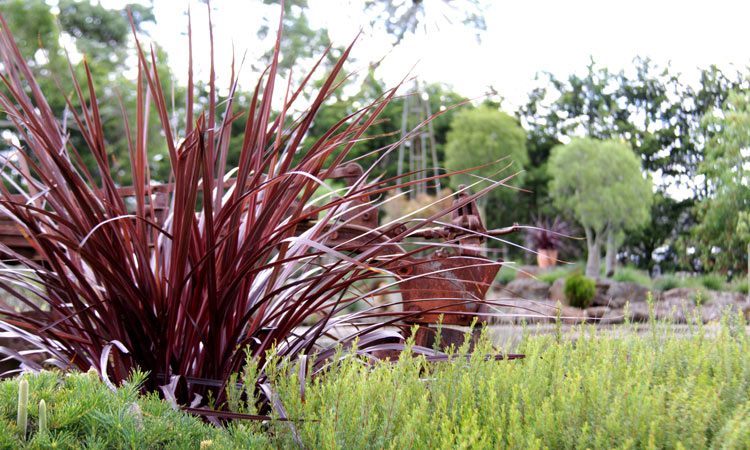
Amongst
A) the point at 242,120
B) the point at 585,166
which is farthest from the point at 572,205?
the point at 242,120

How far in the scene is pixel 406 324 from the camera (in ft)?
5.96

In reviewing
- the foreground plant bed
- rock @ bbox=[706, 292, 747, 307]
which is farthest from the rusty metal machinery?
rock @ bbox=[706, 292, 747, 307]

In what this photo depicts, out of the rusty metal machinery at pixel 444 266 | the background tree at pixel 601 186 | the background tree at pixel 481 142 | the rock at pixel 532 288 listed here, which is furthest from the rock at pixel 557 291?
the rusty metal machinery at pixel 444 266

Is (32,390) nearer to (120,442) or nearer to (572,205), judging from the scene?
(120,442)

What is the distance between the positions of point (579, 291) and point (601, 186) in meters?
8.58

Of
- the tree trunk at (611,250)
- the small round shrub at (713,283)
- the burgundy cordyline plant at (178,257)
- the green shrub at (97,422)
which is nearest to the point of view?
the green shrub at (97,422)

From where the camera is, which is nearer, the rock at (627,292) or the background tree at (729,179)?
the rock at (627,292)

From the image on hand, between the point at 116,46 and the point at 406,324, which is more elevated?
the point at 116,46

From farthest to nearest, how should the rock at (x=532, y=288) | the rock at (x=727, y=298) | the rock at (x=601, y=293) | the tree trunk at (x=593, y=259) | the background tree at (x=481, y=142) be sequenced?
the background tree at (x=481, y=142)
the tree trunk at (x=593, y=259)
the rock at (x=532, y=288)
the rock at (x=601, y=293)
the rock at (x=727, y=298)

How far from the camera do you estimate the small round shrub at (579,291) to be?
10.6m

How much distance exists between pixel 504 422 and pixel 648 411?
25 cm

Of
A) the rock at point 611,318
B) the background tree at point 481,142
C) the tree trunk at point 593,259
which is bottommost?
the tree trunk at point 593,259

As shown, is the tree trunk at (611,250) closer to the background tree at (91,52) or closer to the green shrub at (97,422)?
the background tree at (91,52)

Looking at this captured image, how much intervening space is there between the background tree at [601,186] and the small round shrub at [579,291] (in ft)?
24.0
